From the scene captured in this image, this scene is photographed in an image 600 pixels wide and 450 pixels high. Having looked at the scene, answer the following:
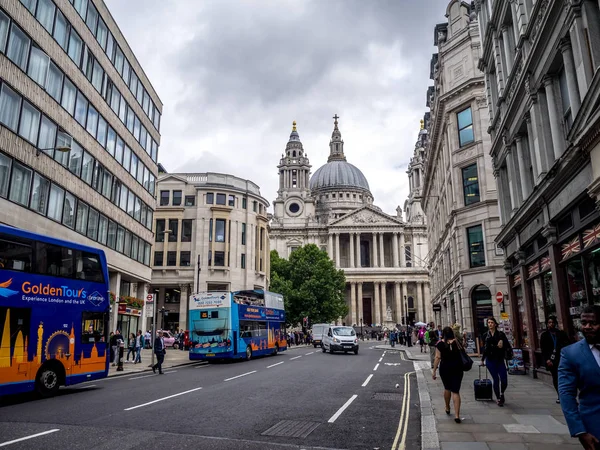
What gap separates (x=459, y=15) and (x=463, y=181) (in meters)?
11.3

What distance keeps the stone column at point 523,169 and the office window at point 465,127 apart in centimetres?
1270

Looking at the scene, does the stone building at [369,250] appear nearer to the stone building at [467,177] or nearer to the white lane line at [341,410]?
the stone building at [467,177]

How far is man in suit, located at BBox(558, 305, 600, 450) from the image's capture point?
12.6 ft

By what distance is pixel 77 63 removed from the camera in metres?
24.2

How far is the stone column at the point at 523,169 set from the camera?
16.3 meters

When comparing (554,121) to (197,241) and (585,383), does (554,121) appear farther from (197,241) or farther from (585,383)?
(197,241)

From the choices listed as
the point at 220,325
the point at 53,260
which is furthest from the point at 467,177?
the point at 53,260

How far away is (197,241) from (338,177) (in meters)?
81.6

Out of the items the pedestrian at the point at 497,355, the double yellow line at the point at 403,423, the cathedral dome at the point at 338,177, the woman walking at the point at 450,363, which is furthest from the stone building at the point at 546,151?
the cathedral dome at the point at 338,177

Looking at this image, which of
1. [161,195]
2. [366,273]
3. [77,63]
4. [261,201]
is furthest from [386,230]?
[77,63]

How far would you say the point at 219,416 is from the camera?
31.8 feet

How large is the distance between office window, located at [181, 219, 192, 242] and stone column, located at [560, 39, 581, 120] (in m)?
43.5

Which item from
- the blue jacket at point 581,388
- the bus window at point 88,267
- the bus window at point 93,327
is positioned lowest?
the blue jacket at point 581,388

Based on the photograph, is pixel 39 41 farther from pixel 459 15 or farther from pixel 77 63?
pixel 459 15
